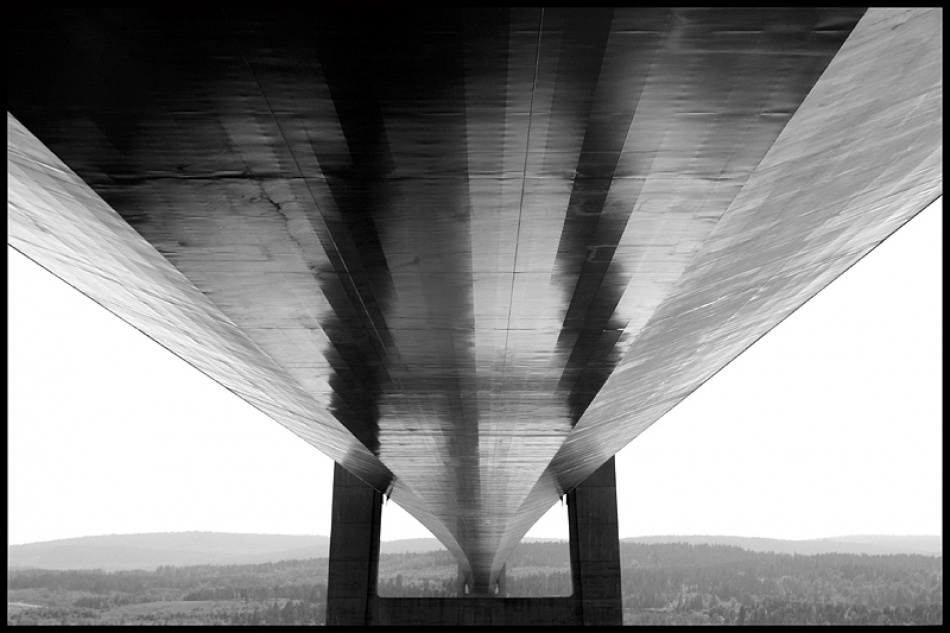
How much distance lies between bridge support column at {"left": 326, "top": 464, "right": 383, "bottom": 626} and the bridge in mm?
30002

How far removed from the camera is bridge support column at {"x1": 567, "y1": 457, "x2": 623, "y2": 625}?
154 feet

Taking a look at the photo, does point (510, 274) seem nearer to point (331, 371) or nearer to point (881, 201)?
point (881, 201)

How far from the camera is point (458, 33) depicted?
5969 mm

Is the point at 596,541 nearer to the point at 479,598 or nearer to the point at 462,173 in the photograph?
the point at 479,598

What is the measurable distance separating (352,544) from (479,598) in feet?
26.3

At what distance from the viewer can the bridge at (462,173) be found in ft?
19.9

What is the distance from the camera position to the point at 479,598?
49.6 metres

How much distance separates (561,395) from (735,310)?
4386 millimetres

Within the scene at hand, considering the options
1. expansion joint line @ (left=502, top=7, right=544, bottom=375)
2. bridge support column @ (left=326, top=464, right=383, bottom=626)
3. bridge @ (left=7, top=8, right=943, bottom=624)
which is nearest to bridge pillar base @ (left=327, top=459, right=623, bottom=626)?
bridge support column @ (left=326, top=464, right=383, bottom=626)

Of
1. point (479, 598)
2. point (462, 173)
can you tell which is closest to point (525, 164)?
point (462, 173)

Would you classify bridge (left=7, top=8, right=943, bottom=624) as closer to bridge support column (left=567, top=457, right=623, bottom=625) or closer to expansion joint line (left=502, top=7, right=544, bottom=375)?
expansion joint line (left=502, top=7, right=544, bottom=375)

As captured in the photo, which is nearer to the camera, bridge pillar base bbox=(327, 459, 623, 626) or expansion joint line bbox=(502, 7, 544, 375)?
expansion joint line bbox=(502, 7, 544, 375)

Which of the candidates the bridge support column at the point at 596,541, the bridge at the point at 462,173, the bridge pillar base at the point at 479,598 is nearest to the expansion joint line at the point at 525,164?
the bridge at the point at 462,173

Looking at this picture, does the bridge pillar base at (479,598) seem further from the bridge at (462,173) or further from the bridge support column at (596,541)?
the bridge at (462,173)
